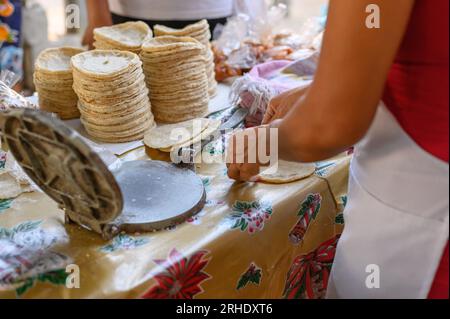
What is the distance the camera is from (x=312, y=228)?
4.00 feet

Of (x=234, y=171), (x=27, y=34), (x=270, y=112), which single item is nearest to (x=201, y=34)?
(x=270, y=112)

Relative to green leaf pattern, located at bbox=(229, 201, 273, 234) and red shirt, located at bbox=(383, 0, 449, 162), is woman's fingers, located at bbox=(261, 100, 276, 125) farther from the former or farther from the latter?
red shirt, located at bbox=(383, 0, 449, 162)

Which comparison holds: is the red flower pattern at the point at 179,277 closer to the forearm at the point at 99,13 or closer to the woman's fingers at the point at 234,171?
the woman's fingers at the point at 234,171

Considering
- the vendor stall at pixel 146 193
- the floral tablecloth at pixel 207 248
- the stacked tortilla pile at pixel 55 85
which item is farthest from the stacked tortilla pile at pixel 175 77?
the floral tablecloth at pixel 207 248

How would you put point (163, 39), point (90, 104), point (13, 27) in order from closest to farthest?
1. point (90, 104)
2. point (163, 39)
3. point (13, 27)

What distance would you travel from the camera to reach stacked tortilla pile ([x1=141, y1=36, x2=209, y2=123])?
1.46 metres

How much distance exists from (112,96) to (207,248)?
22.2 inches

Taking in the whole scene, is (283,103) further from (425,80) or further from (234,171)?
(425,80)

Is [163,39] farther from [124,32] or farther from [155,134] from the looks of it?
[155,134]

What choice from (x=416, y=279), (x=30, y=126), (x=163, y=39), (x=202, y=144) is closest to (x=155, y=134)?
(x=202, y=144)

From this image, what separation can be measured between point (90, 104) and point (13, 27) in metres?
2.68

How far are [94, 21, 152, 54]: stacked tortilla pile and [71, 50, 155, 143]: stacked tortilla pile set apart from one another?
0.10 meters

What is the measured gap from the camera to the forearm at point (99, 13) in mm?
2055

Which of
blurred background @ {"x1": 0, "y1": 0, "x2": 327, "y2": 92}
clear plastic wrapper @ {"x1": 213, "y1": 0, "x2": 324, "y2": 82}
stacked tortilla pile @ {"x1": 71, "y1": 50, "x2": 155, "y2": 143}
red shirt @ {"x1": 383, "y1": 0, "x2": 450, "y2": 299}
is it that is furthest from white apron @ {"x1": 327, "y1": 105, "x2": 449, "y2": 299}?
blurred background @ {"x1": 0, "y1": 0, "x2": 327, "y2": 92}
